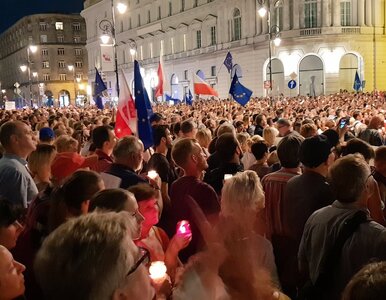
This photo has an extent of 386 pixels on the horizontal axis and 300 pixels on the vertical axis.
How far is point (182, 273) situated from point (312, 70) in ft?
145

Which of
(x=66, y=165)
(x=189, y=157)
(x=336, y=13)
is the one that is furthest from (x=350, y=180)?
(x=336, y=13)

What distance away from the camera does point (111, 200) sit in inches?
128

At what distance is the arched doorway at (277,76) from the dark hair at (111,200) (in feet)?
141

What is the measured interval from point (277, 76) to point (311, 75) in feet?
10.6

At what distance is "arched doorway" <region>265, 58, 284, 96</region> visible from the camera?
4572 centimetres

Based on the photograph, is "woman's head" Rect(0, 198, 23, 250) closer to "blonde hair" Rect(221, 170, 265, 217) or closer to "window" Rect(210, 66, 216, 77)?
"blonde hair" Rect(221, 170, 265, 217)

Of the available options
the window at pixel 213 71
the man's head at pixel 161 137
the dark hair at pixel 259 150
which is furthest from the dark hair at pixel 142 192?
the window at pixel 213 71

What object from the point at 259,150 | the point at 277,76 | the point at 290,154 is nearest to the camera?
the point at 290,154

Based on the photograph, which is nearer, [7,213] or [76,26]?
[7,213]

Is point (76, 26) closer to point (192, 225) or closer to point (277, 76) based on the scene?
point (277, 76)

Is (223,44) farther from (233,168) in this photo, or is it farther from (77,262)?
(77,262)

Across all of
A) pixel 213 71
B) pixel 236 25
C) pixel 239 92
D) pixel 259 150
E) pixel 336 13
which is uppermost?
pixel 236 25

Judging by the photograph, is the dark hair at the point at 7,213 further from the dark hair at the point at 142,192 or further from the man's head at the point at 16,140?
the man's head at the point at 16,140

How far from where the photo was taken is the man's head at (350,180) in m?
3.45
